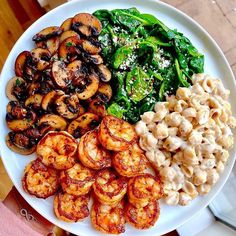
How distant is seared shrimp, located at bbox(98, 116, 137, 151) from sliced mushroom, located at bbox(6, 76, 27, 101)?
13.6 inches

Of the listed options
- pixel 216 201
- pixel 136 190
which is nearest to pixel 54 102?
pixel 136 190

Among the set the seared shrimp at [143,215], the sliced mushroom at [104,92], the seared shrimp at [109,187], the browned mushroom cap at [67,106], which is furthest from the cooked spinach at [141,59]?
the seared shrimp at [143,215]

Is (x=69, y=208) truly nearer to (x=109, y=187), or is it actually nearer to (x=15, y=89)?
(x=109, y=187)

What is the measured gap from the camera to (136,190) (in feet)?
5.88

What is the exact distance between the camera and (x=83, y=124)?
6.03 feet

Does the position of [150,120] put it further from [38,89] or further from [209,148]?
[38,89]

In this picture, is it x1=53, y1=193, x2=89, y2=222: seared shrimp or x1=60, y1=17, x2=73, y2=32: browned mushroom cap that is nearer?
x1=53, y1=193, x2=89, y2=222: seared shrimp

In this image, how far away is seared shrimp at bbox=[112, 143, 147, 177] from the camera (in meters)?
1.79

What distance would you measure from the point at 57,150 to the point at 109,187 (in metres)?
0.23

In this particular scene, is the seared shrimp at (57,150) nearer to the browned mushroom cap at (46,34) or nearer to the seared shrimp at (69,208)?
the seared shrimp at (69,208)

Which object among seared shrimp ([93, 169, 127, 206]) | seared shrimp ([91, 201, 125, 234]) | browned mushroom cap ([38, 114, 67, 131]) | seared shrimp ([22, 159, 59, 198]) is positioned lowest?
seared shrimp ([91, 201, 125, 234])

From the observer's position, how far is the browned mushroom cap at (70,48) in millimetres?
1881

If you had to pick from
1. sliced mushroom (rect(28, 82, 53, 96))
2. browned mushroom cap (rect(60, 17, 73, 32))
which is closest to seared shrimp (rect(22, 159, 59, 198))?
sliced mushroom (rect(28, 82, 53, 96))

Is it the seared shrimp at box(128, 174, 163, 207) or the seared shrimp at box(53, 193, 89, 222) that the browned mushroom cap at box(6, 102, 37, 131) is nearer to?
the seared shrimp at box(53, 193, 89, 222)
